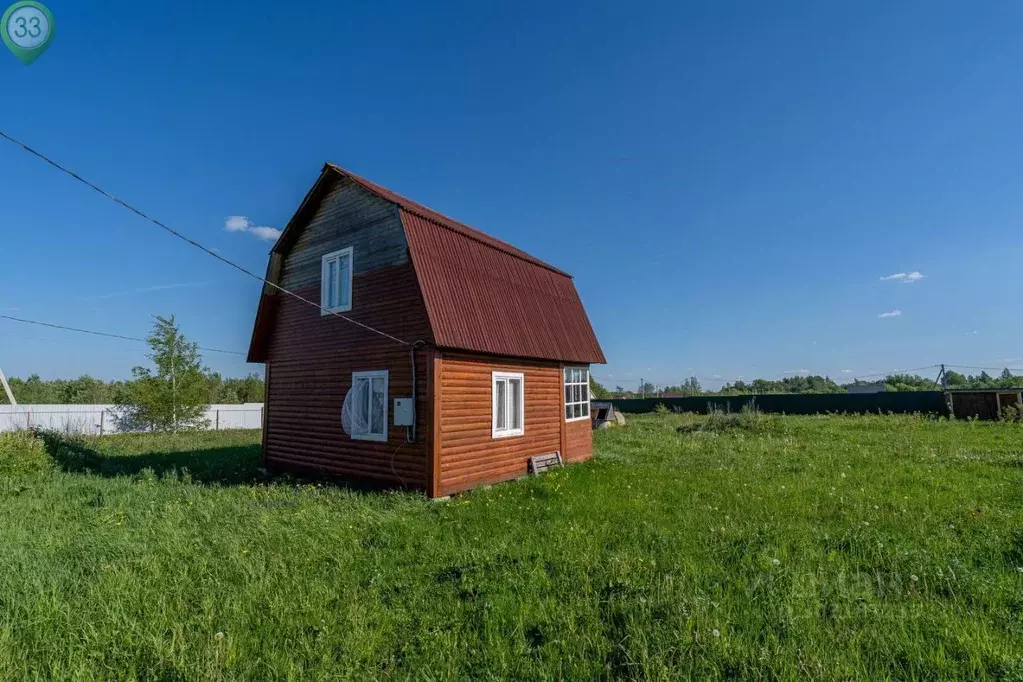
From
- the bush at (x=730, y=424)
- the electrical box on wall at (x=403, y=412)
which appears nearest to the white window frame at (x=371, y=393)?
the electrical box on wall at (x=403, y=412)

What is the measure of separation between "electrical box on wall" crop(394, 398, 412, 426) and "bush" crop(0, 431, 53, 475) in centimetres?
1011

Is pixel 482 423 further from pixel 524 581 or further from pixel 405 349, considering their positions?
pixel 524 581

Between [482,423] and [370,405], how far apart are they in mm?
2577

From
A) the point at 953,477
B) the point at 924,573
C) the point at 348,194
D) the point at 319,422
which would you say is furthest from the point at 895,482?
the point at 348,194

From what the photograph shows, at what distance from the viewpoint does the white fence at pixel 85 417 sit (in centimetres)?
2302

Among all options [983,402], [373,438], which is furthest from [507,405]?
[983,402]

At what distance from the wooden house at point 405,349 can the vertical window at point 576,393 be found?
0.11 m

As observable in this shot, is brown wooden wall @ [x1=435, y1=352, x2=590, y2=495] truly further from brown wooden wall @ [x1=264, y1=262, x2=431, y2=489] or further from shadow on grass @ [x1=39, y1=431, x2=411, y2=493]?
shadow on grass @ [x1=39, y1=431, x2=411, y2=493]

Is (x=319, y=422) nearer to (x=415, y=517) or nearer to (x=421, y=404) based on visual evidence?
(x=421, y=404)

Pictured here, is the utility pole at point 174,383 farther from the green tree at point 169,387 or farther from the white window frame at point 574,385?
the white window frame at point 574,385

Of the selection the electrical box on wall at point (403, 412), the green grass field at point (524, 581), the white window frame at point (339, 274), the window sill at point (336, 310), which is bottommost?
the green grass field at point (524, 581)

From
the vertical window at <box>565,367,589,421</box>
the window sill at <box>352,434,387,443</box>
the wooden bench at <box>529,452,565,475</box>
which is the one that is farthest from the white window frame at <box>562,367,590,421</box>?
the window sill at <box>352,434,387,443</box>

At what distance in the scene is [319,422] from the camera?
1210 cm

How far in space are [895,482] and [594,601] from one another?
29.0 ft
